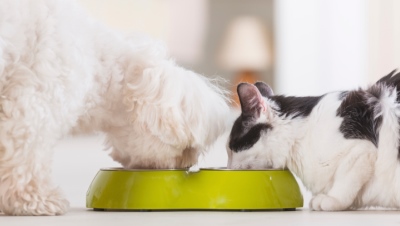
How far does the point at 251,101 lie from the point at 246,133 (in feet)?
0.35

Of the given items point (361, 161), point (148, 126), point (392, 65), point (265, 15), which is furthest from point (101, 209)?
point (265, 15)

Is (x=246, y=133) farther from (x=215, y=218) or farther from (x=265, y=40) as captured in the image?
(x=265, y=40)

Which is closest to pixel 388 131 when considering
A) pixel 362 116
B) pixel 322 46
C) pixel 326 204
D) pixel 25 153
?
pixel 362 116

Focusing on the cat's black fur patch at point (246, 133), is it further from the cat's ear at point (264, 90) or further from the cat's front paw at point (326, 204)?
the cat's front paw at point (326, 204)

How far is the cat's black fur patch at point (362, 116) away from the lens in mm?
2633

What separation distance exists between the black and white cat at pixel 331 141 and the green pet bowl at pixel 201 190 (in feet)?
0.37

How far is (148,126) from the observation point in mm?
2701

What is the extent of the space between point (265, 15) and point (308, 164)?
3568mm

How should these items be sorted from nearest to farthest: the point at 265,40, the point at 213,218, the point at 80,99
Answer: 1. the point at 213,218
2. the point at 80,99
3. the point at 265,40

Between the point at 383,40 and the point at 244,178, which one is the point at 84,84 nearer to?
the point at 244,178

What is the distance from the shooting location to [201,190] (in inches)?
106

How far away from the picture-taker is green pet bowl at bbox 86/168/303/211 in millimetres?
2686

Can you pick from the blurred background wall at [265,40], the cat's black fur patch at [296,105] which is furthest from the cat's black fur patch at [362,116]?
the blurred background wall at [265,40]

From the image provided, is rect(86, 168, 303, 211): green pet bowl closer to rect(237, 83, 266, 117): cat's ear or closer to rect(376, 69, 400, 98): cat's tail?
rect(237, 83, 266, 117): cat's ear
